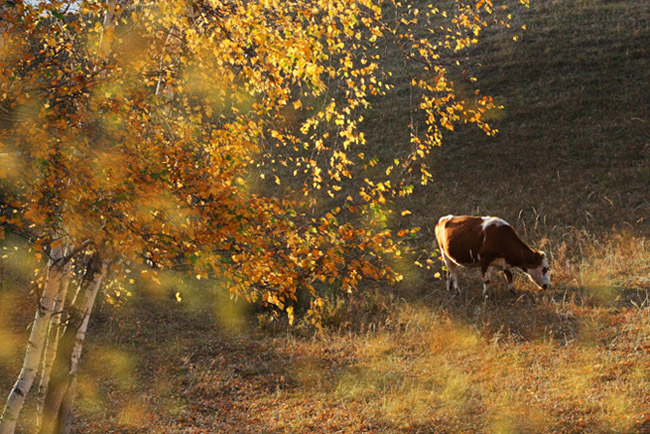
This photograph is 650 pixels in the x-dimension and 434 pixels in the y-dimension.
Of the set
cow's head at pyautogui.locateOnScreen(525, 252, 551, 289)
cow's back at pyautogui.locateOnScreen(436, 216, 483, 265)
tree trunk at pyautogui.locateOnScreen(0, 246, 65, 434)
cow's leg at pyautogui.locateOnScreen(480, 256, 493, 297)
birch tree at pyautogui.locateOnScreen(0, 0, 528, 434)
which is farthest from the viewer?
cow's back at pyautogui.locateOnScreen(436, 216, 483, 265)

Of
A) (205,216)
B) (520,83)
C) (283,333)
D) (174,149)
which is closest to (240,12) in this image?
(174,149)

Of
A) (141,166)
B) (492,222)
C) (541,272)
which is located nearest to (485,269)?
(492,222)

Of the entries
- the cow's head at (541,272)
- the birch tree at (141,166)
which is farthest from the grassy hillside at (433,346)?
the birch tree at (141,166)

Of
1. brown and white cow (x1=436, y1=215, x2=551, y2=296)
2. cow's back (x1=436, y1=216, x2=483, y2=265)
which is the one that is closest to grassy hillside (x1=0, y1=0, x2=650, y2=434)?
brown and white cow (x1=436, y1=215, x2=551, y2=296)

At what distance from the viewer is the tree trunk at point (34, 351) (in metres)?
7.31

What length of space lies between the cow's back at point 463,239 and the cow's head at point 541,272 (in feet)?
4.79

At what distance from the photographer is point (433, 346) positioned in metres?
11.6

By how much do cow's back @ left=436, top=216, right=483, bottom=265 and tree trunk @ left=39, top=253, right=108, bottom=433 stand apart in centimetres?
996

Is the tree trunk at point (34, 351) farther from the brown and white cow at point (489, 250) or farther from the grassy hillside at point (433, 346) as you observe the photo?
the brown and white cow at point (489, 250)

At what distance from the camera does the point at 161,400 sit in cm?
1102

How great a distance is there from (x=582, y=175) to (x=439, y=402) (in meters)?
19.4

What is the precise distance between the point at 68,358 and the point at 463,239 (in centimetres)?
1046

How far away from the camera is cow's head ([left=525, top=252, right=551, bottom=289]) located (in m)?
14.0

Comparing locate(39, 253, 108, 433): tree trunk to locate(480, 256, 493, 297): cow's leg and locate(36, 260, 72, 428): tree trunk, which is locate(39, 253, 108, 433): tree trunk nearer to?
locate(36, 260, 72, 428): tree trunk
